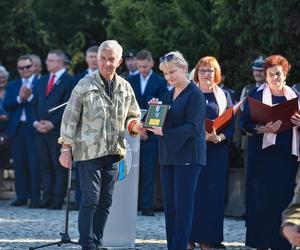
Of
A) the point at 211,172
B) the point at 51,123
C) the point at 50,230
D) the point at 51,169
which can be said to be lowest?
the point at 50,230

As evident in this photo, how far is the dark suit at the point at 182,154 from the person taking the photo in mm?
9289

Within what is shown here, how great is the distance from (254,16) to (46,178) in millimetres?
3769

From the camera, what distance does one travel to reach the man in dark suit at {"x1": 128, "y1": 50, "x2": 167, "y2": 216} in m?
14.0

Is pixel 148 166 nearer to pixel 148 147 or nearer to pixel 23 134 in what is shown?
pixel 148 147

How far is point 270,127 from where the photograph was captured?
10.0m

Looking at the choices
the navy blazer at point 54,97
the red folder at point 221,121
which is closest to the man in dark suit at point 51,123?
the navy blazer at point 54,97

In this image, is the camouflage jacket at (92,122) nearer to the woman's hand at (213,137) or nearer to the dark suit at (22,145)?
the woman's hand at (213,137)

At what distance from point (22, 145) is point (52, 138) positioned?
98cm

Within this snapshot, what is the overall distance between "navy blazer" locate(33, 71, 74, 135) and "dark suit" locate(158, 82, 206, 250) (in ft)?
17.5

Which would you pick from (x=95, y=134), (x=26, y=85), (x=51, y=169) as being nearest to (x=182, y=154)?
(x=95, y=134)

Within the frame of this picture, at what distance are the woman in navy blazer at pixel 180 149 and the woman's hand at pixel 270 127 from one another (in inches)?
33.8

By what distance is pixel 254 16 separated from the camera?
47.7 feet

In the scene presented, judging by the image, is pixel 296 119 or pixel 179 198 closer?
pixel 179 198

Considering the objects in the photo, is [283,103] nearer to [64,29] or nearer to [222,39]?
[222,39]
